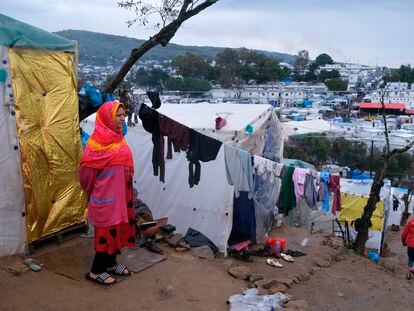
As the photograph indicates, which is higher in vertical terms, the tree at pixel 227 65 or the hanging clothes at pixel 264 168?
the tree at pixel 227 65

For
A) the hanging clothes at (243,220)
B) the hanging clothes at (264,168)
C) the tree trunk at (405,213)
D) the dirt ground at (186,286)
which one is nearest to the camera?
the dirt ground at (186,286)

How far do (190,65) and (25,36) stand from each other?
202 ft

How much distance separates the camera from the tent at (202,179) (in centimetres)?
595

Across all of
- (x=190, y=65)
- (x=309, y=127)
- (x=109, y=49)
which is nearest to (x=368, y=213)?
(x=309, y=127)

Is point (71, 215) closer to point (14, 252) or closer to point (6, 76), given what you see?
point (14, 252)

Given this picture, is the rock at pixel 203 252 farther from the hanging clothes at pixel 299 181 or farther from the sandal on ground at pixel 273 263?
the hanging clothes at pixel 299 181

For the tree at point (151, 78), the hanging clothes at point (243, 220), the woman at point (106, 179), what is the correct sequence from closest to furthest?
the woman at point (106, 179) < the hanging clothes at point (243, 220) < the tree at point (151, 78)

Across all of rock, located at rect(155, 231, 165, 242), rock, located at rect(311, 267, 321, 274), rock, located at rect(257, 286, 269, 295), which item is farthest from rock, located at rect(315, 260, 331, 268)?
rock, located at rect(155, 231, 165, 242)

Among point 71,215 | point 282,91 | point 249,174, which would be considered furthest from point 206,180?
point 282,91

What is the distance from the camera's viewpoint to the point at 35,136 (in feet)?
14.8

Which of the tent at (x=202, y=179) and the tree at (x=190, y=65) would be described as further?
the tree at (x=190, y=65)

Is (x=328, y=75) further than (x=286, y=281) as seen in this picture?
Yes

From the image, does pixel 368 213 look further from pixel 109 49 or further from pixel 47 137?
pixel 109 49

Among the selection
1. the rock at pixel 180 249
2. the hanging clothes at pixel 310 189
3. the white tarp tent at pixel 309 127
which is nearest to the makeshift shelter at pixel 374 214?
the hanging clothes at pixel 310 189
